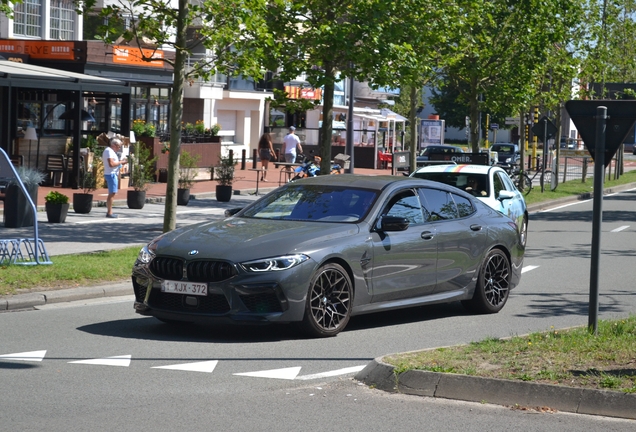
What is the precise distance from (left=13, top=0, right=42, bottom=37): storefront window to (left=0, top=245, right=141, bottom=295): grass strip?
22816 mm

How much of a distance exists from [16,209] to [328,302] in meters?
10.7

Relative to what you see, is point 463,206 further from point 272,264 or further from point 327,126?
point 327,126

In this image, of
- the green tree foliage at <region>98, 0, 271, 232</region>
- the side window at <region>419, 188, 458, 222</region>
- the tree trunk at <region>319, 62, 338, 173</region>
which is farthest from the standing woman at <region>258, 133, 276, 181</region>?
the side window at <region>419, 188, 458, 222</region>

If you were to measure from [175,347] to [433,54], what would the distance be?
49.4 feet

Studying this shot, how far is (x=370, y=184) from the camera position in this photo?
10836 mm

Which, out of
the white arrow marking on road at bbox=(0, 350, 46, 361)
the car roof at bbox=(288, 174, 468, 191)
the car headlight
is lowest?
the white arrow marking on road at bbox=(0, 350, 46, 361)

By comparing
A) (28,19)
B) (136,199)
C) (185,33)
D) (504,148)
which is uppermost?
(28,19)

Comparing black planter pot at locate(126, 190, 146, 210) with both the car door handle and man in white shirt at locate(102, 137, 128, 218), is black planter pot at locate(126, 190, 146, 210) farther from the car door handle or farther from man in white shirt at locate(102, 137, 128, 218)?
the car door handle

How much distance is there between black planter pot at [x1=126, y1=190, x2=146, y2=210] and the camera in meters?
24.2

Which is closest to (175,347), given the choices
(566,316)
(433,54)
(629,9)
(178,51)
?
(566,316)

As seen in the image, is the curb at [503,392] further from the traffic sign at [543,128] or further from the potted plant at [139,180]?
the traffic sign at [543,128]

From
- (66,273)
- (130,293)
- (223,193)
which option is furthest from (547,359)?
→ (223,193)

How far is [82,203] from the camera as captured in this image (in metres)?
22.3

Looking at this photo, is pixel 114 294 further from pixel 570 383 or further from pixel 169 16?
pixel 570 383
